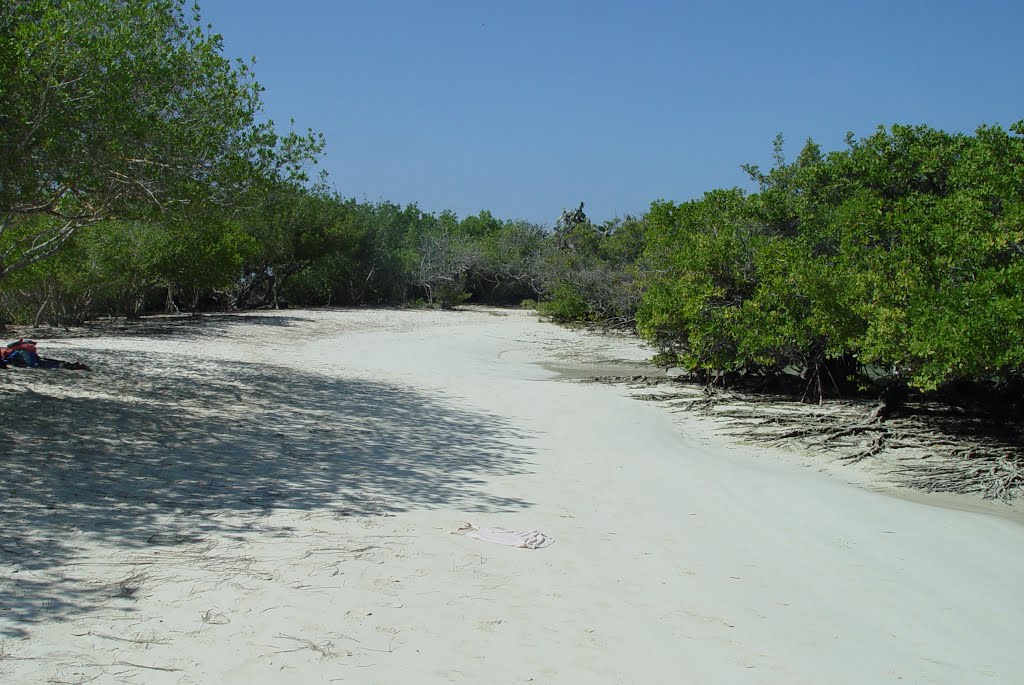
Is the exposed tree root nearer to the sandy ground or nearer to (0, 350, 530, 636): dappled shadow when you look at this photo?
the sandy ground

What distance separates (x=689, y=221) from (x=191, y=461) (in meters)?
12.7

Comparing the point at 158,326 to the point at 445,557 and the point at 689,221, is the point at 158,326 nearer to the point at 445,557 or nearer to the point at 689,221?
the point at 689,221

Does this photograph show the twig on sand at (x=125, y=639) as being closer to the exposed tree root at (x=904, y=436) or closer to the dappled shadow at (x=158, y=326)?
the exposed tree root at (x=904, y=436)

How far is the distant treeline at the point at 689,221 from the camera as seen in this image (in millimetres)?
8320

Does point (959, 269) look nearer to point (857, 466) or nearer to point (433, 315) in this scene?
point (857, 466)

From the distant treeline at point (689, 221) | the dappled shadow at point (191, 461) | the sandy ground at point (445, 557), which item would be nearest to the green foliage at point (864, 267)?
the distant treeline at point (689, 221)

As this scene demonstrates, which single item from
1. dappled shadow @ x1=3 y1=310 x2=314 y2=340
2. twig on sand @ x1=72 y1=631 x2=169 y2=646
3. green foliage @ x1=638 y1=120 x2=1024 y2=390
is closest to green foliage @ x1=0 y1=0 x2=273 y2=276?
twig on sand @ x1=72 y1=631 x2=169 y2=646

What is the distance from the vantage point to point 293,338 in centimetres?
2130

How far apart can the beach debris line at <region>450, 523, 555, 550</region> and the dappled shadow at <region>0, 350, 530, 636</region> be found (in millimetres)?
676

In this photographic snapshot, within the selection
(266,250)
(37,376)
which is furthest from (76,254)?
(266,250)

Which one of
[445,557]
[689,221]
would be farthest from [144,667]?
[689,221]

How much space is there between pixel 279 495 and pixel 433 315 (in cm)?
2737

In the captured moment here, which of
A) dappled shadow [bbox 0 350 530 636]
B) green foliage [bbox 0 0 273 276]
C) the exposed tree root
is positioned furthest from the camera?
the exposed tree root

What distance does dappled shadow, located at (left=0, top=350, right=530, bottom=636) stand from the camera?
4.97 metres
